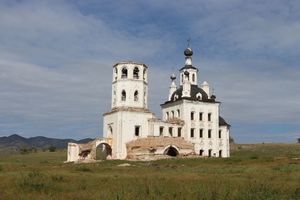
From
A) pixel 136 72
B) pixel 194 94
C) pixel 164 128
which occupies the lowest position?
pixel 164 128

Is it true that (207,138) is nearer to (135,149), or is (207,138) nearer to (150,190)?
(135,149)

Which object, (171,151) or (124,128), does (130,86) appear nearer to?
(124,128)

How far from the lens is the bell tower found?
5828 centimetres

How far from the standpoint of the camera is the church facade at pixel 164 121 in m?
55.8

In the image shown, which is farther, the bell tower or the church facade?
the bell tower

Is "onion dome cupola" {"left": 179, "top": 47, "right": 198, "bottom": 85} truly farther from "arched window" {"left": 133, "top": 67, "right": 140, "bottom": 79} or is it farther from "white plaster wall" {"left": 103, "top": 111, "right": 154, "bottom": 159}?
"white plaster wall" {"left": 103, "top": 111, "right": 154, "bottom": 159}

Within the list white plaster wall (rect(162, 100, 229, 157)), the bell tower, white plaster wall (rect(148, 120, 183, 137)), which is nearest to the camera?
white plaster wall (rect(148, 120, 183, 137))

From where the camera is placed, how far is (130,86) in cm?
5841

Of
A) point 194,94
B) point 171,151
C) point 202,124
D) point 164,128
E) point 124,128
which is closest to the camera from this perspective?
point 124,128

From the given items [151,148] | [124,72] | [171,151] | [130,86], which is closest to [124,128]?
[151,148]

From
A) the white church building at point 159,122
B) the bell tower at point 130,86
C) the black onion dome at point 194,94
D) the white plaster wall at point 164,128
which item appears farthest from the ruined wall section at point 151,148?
the black onion dome at point 194,94

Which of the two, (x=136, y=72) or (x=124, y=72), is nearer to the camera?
(x=136, y=72)

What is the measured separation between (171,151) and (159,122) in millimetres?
4076

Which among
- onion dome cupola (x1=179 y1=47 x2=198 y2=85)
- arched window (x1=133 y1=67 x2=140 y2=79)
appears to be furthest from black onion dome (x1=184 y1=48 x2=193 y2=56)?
arched window (x1=133 y1=67 x2=140 y2=79)
